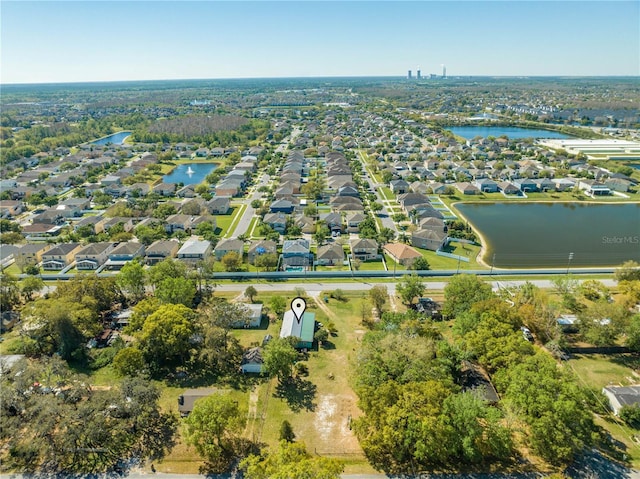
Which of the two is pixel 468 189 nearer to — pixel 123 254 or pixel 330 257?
pixel 330 257

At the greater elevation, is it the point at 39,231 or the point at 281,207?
the point at 281,207

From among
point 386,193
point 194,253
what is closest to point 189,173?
point 386,193

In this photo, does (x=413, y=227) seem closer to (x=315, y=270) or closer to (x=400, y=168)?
(x=315, y=270)

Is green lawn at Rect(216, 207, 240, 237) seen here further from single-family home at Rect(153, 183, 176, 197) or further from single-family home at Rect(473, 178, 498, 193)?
single-family home at Rect(473, 178, 498, 193)

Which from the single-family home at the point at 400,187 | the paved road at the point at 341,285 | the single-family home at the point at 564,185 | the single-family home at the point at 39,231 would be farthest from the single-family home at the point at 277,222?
the single-family home at the point at 564,185

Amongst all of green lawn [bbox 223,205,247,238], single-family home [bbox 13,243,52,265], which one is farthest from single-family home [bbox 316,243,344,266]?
single-family home [bbox 13,243,52,265]

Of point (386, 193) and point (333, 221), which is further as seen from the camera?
point (386, 193)

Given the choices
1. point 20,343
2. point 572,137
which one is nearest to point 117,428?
point 20,343
